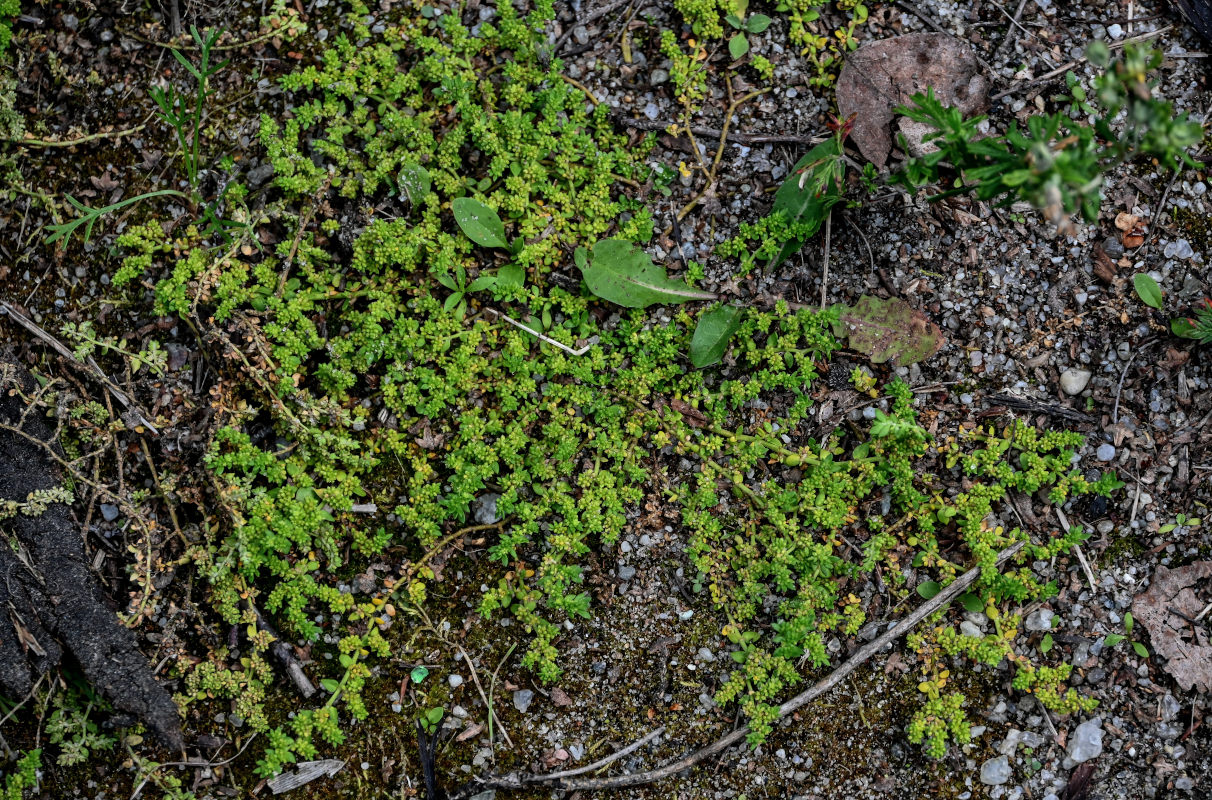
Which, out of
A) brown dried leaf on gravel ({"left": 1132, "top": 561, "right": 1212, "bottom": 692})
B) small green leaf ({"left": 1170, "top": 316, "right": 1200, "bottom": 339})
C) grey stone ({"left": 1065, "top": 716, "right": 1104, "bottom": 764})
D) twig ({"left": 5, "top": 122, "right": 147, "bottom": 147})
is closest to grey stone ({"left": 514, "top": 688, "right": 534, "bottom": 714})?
grey stone ({"left": 1065, "top": 716, "right": 1104, "bottom": 764})

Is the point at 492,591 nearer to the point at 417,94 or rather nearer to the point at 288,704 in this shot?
the point at 288,704

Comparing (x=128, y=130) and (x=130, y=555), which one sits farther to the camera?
(x=128, y=130)

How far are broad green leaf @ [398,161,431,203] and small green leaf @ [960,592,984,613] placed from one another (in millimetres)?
3335

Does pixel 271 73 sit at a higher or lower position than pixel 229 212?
higher

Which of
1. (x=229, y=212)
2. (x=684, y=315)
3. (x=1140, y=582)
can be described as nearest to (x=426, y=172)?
(x=229, y=212)

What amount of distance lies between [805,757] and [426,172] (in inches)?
135

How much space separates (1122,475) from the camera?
4109 mm

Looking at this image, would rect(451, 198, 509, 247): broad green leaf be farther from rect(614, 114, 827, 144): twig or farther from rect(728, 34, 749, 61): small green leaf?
rect(728, 34, 749, 61): small green leaf

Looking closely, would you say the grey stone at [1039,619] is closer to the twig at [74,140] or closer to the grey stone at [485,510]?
the grey stone at [485,510]

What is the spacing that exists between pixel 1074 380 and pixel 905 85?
171cm

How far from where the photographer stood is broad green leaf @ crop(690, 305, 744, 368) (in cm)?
414

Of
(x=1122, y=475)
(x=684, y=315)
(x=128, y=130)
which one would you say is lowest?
(x=1122, y=475)

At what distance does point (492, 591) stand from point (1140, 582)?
3135mm

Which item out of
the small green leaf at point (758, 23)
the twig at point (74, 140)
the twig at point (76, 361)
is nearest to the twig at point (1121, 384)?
the small green leaf at point (758, 23)
